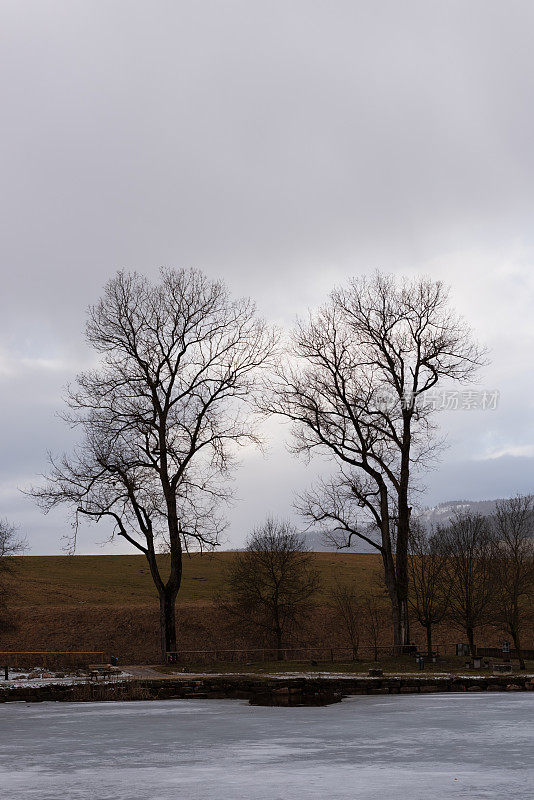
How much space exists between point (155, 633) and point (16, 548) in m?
10.6

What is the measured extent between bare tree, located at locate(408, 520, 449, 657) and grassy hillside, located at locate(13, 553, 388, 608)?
964cm

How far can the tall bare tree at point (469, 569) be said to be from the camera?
45.7m

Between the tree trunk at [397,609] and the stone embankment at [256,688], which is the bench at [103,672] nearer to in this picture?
the stone embankment at [256,688]

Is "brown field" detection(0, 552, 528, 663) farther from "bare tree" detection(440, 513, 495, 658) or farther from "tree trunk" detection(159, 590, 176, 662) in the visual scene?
"tree trunk" detection(159, 590, 176, 662)

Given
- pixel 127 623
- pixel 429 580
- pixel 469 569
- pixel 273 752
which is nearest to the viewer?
pixel 273 752

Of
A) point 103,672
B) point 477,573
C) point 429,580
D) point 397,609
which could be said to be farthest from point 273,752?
point 477,573

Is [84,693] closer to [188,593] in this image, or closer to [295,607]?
[295,607]

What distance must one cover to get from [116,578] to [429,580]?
4339 cm

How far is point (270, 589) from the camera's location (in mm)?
51875

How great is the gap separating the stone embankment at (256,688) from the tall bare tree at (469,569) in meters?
13.1

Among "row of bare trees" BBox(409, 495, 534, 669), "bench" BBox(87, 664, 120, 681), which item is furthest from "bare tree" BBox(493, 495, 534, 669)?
"bench" BBox(87, 664, 120, 681)

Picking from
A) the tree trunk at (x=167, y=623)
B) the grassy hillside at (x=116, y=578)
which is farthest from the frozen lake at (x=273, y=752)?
the grassy hillside at (x=116, y=578)

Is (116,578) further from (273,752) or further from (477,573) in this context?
(273,752)

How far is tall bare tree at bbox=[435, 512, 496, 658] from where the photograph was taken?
150 feet
